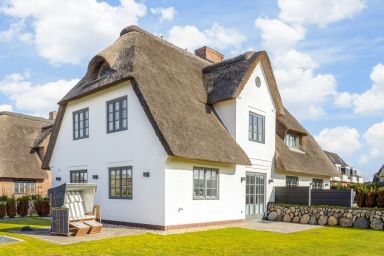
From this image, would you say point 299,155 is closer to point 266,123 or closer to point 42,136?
point 266,123

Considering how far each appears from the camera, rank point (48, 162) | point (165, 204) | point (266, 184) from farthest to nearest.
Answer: point (48, 162)
point (266, 184)
point (165, 204)

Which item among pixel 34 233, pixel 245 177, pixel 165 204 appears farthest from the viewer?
pixel 245 177

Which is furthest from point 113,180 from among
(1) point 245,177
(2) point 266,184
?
(2) point 266,184

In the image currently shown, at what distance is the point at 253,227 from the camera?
15477 millimetres

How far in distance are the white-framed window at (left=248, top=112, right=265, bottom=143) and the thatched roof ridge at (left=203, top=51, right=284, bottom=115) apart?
1.79m

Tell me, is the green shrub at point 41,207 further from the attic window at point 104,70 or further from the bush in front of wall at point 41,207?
the attic window at point 104,70

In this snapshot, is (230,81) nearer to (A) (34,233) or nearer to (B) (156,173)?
(B) (156,173)

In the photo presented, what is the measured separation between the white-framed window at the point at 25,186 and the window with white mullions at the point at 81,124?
38.4 ft

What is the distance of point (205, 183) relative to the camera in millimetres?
15289

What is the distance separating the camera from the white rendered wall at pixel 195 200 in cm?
1387

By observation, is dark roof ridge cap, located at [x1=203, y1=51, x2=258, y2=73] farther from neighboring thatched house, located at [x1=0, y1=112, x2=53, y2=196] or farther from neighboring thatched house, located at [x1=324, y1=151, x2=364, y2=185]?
neighboring thatched house, located at [x1=324, y1=151, x2=364, y2=185]

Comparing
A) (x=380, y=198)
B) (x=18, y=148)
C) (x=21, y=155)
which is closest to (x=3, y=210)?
(x=21, y=155)

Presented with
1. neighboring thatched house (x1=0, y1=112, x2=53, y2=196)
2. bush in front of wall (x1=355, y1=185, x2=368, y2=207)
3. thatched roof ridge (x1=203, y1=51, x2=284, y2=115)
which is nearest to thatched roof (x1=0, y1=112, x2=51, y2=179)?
neighboring thatched house (x1=0, y1=112, x2=53, y2=196)

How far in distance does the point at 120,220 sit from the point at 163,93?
5.35 metres
